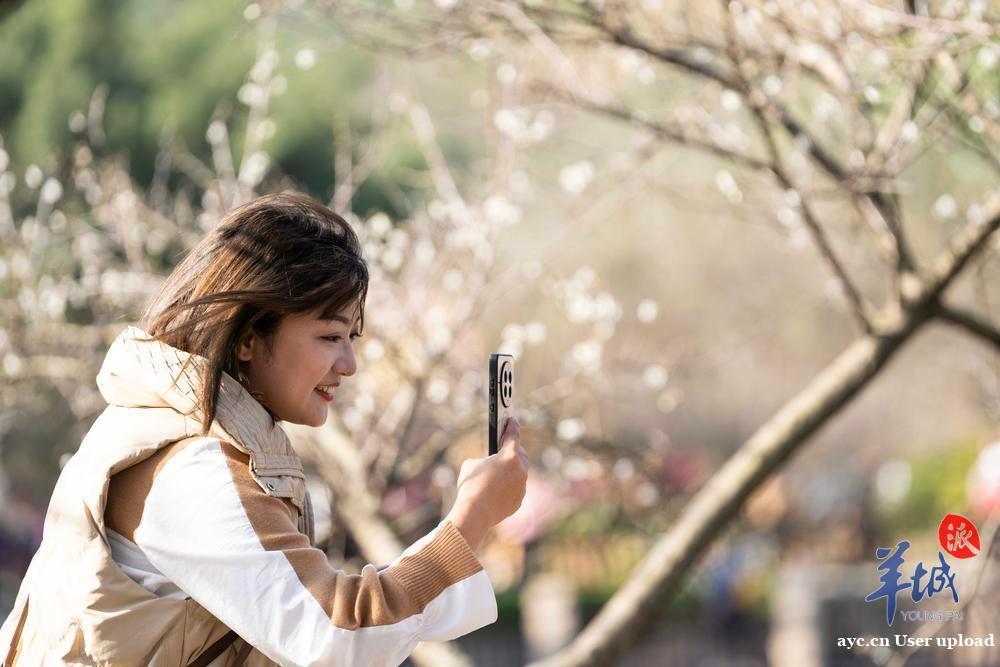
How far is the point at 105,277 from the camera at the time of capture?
4766mm

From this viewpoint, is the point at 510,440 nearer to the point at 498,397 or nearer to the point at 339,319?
the point at 498,397

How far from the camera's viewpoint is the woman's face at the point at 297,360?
5.34 ft

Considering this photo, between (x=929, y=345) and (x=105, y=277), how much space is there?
424 inches

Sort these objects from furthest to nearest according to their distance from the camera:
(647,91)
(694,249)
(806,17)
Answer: (694,249) → (647,91) → (806,17)

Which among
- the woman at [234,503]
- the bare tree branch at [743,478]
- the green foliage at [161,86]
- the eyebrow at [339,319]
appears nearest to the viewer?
the woman at [234,503]

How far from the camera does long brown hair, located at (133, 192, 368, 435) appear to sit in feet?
5.16

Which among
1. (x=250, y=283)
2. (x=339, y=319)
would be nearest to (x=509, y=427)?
(x=339, y=319)

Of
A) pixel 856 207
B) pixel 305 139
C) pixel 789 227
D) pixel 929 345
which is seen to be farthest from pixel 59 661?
pixel 929 345

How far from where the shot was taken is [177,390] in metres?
1.53

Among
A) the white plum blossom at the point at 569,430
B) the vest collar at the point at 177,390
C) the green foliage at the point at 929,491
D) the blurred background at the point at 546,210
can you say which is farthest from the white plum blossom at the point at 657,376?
the green foliage at the point at 929,491

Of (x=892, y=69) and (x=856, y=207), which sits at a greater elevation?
(x=892, y=69)

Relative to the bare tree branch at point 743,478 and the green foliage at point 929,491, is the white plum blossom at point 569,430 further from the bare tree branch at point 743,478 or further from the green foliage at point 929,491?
the green foliage at point 929,491

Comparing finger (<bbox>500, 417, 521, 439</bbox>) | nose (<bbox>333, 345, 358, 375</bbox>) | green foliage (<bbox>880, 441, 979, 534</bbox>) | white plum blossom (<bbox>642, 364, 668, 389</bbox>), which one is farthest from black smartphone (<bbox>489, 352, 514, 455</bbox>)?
green foliage (<bbox>880, 441, 979, 534</bbox>)

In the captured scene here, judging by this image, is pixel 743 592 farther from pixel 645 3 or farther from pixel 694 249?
pixel 645 3
